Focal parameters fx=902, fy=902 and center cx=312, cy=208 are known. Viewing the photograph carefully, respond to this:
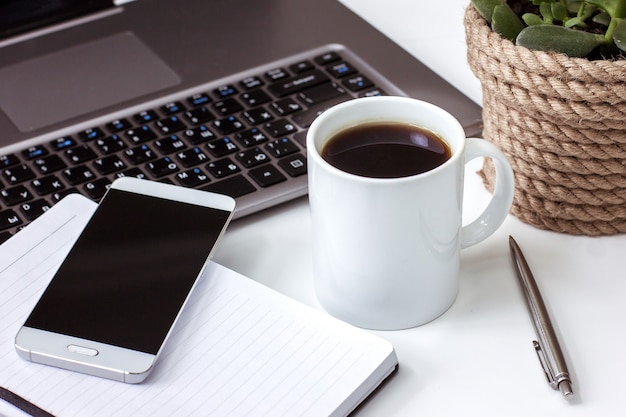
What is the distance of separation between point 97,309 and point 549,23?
0.34 m

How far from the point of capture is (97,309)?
0.55m

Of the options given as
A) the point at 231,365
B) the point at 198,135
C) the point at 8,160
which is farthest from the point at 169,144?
the point at 231,365

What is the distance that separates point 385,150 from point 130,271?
0.59 ft

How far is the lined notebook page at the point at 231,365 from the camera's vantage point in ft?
1.67

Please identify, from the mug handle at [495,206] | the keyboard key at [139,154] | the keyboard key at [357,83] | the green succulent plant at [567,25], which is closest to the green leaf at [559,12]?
the green succulent plant at [567,25]

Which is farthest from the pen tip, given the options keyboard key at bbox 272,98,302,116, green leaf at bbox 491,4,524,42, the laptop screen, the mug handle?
the laptop screen

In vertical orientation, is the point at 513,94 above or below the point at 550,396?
above

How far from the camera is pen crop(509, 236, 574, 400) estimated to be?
527mm

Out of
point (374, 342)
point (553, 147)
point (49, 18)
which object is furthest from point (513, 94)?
point (49, 18)

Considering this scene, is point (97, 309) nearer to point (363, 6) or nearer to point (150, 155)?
point (150, 155)

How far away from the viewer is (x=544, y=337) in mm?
554

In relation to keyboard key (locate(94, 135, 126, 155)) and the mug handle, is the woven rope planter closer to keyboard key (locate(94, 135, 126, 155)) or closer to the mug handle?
the mug handle

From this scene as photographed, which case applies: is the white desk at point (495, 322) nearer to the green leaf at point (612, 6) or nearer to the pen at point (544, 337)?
the pen at point (544, 337)

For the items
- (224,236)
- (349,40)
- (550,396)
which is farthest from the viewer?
(349,40)
